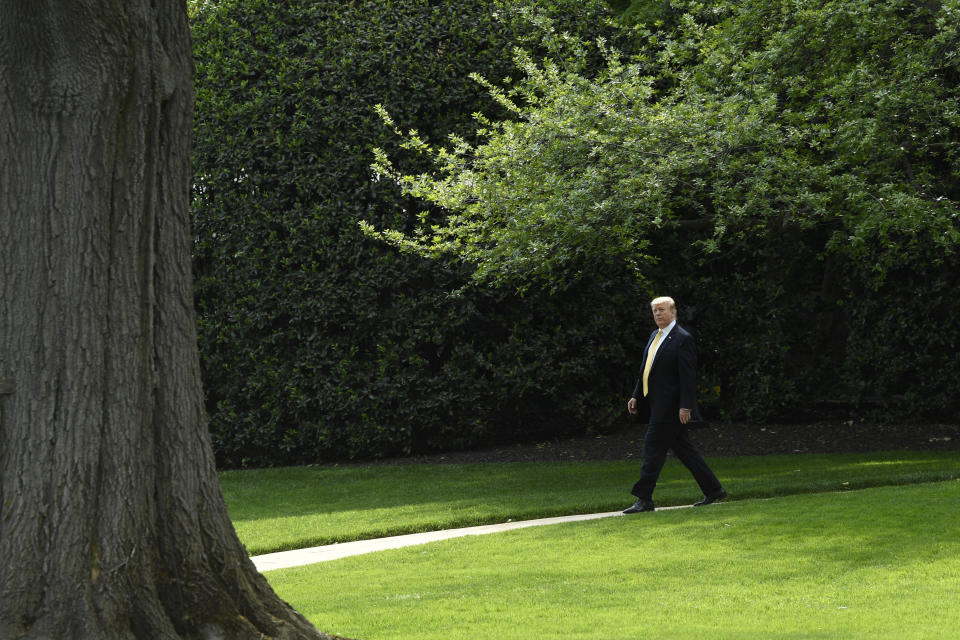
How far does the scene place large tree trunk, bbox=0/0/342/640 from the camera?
A: 4.48 metres

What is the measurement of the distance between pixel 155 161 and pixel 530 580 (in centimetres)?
373

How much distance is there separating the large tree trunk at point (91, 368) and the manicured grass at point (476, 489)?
4.61 meters

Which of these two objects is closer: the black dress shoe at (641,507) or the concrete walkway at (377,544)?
the concrete walkway at (377,544)

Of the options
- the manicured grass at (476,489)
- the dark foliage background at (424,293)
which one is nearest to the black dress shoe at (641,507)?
the manicured grass at (476,489)

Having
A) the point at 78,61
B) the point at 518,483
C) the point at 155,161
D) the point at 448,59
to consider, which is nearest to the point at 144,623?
the point at 155,161

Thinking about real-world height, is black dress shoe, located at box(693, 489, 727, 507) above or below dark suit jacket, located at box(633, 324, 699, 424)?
below

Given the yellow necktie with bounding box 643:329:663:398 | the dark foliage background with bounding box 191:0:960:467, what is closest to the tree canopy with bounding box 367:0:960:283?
the yellow necktie with bounding box 643:329:663:398

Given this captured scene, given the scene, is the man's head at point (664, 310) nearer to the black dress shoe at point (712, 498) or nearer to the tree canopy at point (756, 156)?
the tree canopy at point (756, 156)

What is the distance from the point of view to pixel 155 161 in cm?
489

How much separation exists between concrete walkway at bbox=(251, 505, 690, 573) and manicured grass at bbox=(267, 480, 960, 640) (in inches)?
16.1

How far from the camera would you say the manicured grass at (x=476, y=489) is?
10.1m

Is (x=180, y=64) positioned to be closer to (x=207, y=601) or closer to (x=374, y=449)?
(x=207, y=601)

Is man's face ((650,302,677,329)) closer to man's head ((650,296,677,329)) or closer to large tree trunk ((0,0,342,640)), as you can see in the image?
man's head ((650,296,677,329))

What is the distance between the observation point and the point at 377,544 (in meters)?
9.23
